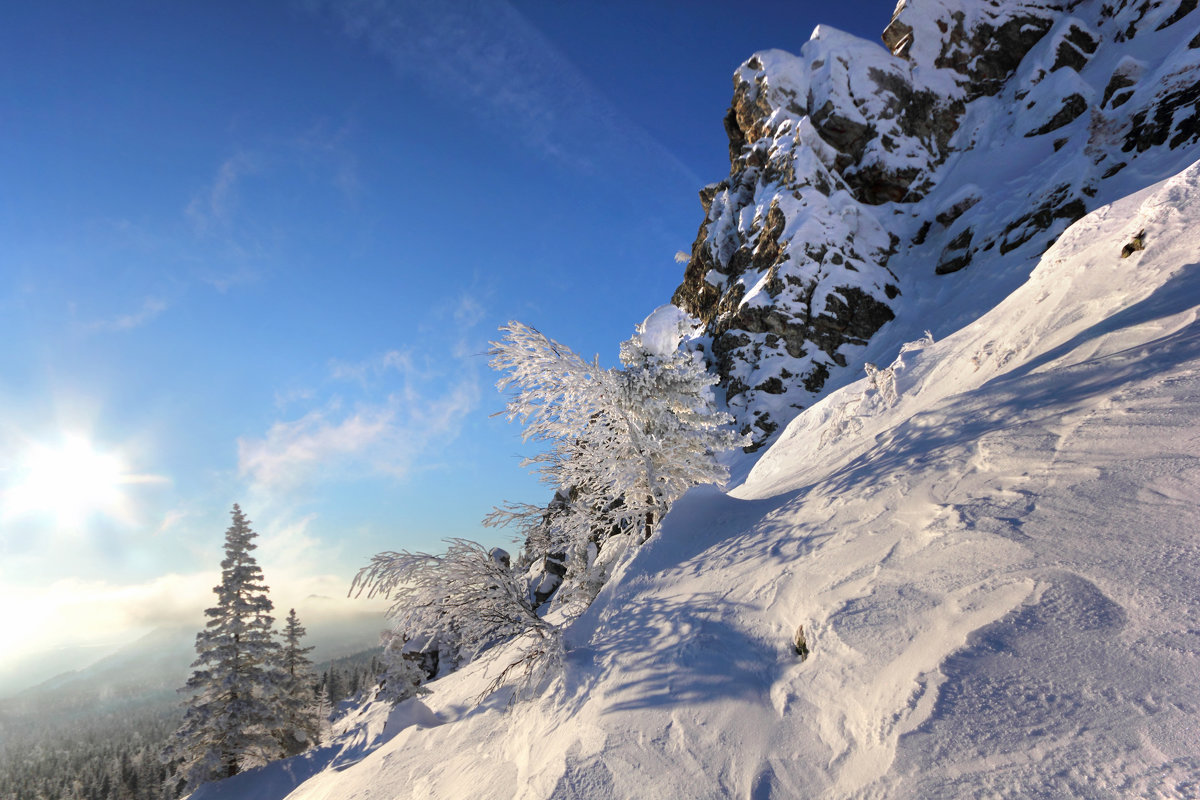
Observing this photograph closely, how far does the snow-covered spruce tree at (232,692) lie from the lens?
18.7m

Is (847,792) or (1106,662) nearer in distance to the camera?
(1106,662)

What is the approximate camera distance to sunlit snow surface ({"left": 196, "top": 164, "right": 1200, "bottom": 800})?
2.92m

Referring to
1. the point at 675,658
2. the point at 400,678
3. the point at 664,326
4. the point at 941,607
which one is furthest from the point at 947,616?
the point at 664,326

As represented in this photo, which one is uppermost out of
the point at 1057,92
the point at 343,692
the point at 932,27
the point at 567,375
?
the point at 932,27

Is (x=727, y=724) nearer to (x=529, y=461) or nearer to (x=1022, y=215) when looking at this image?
(x=529, y=461)

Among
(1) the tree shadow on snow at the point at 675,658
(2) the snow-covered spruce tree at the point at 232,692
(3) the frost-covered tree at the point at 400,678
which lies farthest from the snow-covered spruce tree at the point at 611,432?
(3) the frost-covered tree at the point at 400,678

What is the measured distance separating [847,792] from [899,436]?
189 inches

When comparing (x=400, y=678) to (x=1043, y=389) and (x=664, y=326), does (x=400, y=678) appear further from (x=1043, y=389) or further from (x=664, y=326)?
(x=664, y=326)

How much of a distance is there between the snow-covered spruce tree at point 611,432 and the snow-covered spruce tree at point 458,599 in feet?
12.8

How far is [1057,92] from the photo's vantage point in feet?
131

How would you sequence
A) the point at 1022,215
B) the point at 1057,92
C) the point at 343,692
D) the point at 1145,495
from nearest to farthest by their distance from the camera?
the point at 1145,495, the point at 1022,215, the point at 1057,92, the point at 343,692

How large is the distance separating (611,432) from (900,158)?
49209mm

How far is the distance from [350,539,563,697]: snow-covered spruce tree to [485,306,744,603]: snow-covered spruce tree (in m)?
3.89

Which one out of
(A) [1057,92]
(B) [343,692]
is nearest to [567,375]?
(A) [1057,92]
